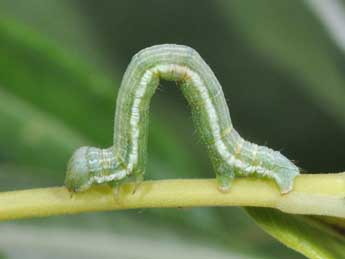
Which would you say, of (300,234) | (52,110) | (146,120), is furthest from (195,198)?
(52,110)

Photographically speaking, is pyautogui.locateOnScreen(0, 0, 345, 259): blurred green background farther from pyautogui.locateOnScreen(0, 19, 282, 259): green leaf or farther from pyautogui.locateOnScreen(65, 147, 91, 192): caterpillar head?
pyautogui.locateOnScreen(65, 147, 91, 192): caterpillar head

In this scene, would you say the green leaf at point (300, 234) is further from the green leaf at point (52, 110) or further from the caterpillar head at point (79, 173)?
the green leaf at point (52, 110)

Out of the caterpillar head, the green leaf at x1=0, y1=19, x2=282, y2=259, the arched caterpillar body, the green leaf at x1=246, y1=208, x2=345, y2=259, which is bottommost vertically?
the green leaf at x1=246, y1=208, x2=345, y2=259

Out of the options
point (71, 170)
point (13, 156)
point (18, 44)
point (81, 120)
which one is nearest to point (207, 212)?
point (81, 120)

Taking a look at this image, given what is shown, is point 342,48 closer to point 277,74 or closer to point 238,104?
point 277,74

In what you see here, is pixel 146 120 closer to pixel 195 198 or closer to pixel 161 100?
pixel 195 198

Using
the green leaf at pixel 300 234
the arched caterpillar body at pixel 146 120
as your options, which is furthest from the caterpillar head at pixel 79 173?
the green leaf at pixel 300 234

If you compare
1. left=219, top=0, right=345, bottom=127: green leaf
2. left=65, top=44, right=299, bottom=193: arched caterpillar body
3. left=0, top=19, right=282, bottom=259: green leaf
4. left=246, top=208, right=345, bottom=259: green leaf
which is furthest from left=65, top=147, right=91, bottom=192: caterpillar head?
left=219, top=0, right=345, bottom=127: green leaf
